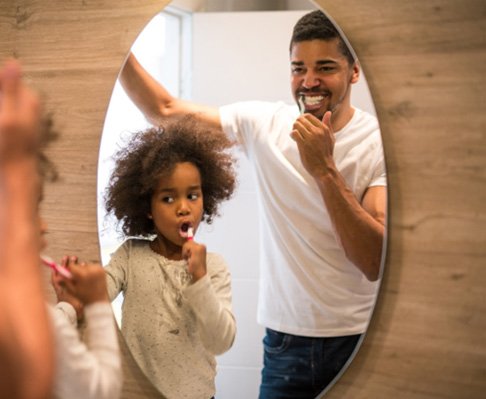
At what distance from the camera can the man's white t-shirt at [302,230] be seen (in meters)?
1.14

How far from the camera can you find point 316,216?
1.16 m

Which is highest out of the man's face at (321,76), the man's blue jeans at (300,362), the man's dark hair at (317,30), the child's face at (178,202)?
the man's dark hair at (317,30)

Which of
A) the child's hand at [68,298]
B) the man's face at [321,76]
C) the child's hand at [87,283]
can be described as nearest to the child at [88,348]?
the child's hand at [87,283]

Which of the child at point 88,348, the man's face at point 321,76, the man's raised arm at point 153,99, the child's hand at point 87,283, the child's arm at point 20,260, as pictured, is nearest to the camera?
the child's arm at point 20,260

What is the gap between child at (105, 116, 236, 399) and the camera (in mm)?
1223

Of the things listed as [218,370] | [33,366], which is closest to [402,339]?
[218,370]

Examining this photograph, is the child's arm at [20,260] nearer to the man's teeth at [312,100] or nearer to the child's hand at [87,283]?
the child's hand at [87,283]

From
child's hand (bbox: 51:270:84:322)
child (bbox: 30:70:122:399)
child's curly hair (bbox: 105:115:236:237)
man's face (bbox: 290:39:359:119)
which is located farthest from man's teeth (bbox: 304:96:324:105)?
child's hand (bbox: 51:270:84:322)

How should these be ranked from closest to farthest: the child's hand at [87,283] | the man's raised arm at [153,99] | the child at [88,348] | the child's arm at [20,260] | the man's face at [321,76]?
1. the child's arm at [20,260]
2. the child at [88,348]
3. the child's hand at [87,283]
4. the man's face at [321,76]
5. the man's raised arm at [153,99]

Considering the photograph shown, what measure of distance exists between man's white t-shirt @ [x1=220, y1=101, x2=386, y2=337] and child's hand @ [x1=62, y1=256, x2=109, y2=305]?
0.86 ft

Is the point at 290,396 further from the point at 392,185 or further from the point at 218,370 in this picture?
the point at 392,185

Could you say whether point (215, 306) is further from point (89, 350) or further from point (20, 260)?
point (20, 260)

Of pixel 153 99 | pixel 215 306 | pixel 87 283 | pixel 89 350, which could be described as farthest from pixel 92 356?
pixel 153 99

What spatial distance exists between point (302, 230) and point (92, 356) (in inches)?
15.9
